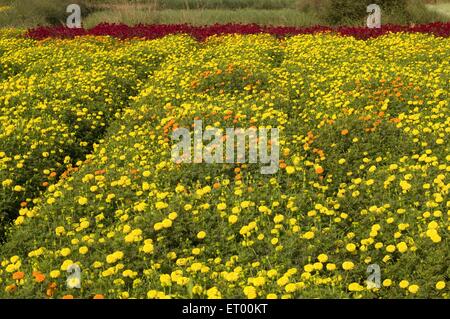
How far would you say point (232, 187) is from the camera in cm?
521

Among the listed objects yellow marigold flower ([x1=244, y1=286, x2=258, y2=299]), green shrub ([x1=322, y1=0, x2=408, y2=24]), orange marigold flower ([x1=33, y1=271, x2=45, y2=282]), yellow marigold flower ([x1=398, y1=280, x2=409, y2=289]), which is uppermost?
green shrub ([x1=322, y1=0, x2=408, y2=24])

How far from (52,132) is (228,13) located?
1560 centimetres

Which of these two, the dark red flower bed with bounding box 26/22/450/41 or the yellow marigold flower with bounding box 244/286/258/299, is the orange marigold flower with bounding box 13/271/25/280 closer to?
the yellow marigold flower with bounding box 244/286/258/299

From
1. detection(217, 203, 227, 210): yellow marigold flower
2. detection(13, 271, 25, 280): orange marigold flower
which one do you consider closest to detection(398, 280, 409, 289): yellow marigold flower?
detection(217, 203, 227, 210): yellow marigold flower

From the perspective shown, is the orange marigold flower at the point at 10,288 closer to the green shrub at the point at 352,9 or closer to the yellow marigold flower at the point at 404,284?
the yellow marigold flower at the point at 404,284

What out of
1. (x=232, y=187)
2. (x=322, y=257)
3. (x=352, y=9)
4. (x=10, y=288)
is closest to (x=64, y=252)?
(x=10, y=288)

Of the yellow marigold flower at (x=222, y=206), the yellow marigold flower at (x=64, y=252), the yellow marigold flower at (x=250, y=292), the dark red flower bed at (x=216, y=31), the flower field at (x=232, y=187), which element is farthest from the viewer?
the dark red flower bed at (x=216, y=31)

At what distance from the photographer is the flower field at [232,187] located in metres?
3.89

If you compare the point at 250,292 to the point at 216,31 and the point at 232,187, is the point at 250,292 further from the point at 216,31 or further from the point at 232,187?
the point at 216,31

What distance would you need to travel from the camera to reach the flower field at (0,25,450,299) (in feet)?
12.8

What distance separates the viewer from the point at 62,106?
8242 millimetres

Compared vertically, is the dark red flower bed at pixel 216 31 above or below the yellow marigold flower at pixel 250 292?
above

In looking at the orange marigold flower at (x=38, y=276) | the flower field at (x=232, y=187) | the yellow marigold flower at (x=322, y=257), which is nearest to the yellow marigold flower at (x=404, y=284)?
the flower field at (x=232, y=187)
